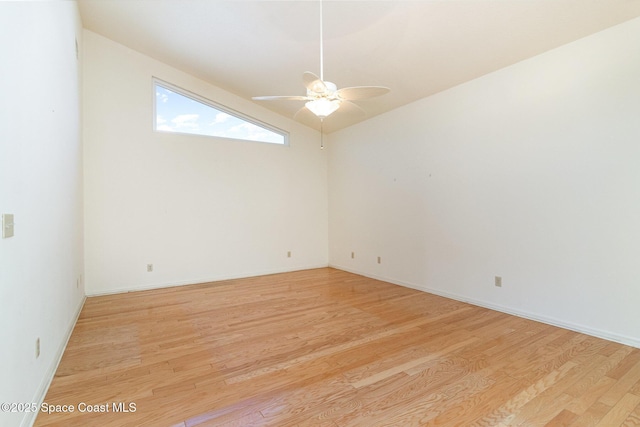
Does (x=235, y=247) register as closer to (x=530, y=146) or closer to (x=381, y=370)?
(x=381, y=370)

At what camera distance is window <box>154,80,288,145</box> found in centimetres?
452

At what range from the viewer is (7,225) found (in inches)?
51.1

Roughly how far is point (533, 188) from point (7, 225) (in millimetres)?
4059

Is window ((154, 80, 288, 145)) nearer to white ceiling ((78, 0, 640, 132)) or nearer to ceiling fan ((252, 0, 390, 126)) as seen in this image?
white ceiling ((78, 0, 640, 132))

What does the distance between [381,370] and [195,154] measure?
4.14m

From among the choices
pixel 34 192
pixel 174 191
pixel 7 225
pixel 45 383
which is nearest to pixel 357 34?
pixel 34 192

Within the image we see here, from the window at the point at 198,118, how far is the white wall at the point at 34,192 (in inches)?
68.6

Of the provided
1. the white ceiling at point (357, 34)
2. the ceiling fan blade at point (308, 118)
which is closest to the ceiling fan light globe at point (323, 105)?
the white ceiling at point (357, 34)

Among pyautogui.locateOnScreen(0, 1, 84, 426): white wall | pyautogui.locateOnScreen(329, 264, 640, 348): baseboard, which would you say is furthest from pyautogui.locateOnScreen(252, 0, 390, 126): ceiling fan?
pyautogui.locateOnScreen(329, 264, 640, 348): baseboard

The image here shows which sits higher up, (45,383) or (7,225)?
(7,225)

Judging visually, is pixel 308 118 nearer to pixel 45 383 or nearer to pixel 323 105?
pixel 323 105

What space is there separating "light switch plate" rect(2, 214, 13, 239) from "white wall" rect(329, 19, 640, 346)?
4.02 meters

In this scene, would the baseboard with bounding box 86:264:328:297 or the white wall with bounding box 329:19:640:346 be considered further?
the baseboard with bounding box 86:264:328:297

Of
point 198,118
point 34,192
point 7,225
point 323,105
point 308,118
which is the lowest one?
point 7,225
